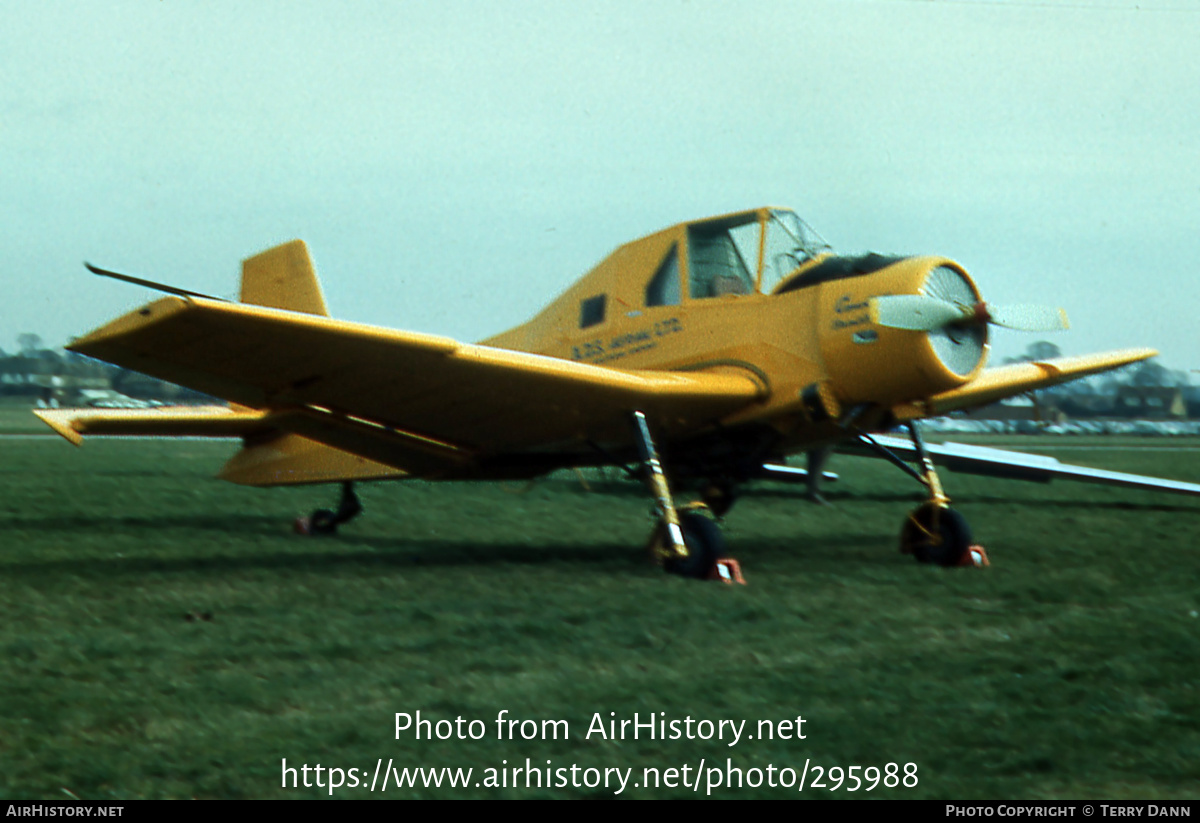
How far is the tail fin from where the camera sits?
9.78 m

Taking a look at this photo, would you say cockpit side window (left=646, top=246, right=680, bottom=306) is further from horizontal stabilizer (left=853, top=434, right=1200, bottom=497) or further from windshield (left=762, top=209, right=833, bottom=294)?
horizontal stabilizer (left=853, top=434, right=1200, bottom=497)

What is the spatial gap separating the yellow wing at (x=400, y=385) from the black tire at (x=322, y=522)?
5.49 ft

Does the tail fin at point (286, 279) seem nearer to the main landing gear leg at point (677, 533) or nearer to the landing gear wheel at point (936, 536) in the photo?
the main landing gear leg at point (677, 533)

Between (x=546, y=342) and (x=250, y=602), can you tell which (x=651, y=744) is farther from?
(x=546, y=342)

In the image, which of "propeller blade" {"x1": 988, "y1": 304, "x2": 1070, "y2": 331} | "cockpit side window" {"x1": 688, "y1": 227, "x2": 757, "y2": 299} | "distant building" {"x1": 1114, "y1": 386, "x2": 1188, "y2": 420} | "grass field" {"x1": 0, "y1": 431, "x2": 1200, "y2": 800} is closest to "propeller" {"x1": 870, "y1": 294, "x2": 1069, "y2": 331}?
"propeller blade" {"x1": 988, "y1": 304, "x2": 1070, "y2": 331}

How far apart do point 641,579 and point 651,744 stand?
11.1 feet

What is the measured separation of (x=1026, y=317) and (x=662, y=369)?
2.51 meters

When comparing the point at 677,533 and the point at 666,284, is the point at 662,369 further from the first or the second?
the point at 677,533

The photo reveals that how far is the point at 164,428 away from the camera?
29.8ft

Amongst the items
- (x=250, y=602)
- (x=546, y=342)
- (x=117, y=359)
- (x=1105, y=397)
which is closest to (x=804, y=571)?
(x=546, y=342)

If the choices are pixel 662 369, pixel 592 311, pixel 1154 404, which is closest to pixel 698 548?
pixel 662 369

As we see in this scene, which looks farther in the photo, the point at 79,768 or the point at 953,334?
the point at 953,334

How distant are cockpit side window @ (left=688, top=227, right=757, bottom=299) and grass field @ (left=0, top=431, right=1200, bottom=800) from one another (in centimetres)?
204

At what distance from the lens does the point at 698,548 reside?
6648 millimetres
